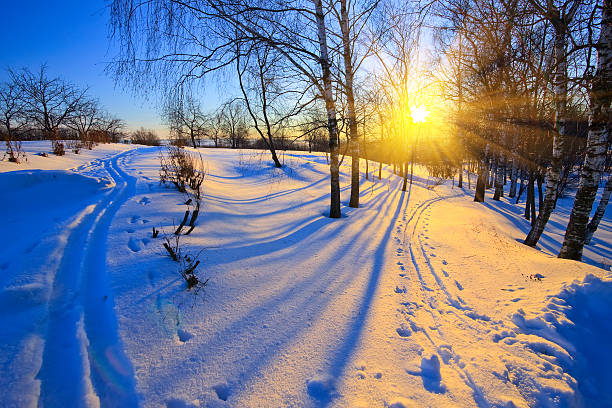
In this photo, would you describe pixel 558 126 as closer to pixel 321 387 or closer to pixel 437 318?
pixel 437 318

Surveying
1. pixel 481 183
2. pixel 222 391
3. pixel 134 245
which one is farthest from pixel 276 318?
pixel 481 183

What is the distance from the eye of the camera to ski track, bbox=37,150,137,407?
1.63 metres

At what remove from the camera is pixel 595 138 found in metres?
4.02

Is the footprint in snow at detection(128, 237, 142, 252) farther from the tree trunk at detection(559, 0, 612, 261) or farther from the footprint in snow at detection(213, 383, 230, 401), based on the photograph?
the tree trunk at detection(559, 0, 612, 261)

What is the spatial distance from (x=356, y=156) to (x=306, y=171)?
29.1 feet

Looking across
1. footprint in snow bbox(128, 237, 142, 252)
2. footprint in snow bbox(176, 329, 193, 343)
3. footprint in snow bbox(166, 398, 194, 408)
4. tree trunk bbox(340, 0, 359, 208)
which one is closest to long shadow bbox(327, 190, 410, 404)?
footprint in snow bbox(166, 398, 194, 408)

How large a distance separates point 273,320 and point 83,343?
5.60 feet

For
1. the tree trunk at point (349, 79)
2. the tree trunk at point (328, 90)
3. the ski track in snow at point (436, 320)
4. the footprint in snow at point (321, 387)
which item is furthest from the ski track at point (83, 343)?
the tree trunk at point (349, 79)

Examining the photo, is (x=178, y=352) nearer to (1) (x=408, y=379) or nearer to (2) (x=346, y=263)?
(1) (x=408, y=379)

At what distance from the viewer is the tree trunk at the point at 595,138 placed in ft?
12.1

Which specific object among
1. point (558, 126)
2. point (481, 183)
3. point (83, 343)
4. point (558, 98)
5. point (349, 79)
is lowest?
point (83, 343)

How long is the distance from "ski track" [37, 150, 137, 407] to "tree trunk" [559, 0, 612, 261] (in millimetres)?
6964

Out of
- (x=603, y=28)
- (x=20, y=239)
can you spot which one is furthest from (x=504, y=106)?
(x=20, y=239)

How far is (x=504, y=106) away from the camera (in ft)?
27.8
